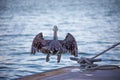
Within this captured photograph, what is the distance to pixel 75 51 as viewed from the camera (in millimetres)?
11492

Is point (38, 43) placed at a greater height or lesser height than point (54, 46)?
greater

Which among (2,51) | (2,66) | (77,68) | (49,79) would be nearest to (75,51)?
(77,68)

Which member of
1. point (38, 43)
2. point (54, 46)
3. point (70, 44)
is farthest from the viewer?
point (70, 44)

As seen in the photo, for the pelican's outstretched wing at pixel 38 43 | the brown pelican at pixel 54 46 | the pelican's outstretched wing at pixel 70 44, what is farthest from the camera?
the pelican's outstretched wing at pixel 70 44

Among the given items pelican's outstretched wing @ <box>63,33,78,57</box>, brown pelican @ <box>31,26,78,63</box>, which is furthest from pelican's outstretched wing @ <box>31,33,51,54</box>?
pelican's outstretched wing @ <box>63,33,78,57</box>

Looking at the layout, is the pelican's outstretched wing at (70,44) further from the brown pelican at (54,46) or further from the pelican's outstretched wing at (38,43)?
the pelican's outstretched wing at (38,43)

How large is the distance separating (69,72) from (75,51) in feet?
16.5

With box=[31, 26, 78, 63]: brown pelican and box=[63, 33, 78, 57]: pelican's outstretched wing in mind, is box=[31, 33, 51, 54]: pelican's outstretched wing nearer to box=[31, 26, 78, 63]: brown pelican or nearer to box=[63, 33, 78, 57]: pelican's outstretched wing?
box=[31, 26, 78, 63]: brown pelican

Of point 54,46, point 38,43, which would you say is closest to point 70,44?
point 54,46

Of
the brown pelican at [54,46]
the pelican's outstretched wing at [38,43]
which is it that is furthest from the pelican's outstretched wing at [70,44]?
the pelican's outstretched wing at [38,43]

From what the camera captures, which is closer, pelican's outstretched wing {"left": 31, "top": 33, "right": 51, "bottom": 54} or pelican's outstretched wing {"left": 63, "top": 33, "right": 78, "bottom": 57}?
pelican's outstretched wing {"left": 31, "top": 33, "right": 51, "bottom": 54}

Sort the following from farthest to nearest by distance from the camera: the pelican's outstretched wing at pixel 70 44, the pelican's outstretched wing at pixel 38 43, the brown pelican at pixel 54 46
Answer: the pelican's outstretched wing at pixel 70 44 < the pelican's outstretched wing at pixel 38 43 < the brown pelican at pixel 54 46

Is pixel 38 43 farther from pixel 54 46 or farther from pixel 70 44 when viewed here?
pixel 70 44

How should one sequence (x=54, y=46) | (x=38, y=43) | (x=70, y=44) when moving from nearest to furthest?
(x=54, y=46) → (x=38, y=43) → (x=70, y=44)
